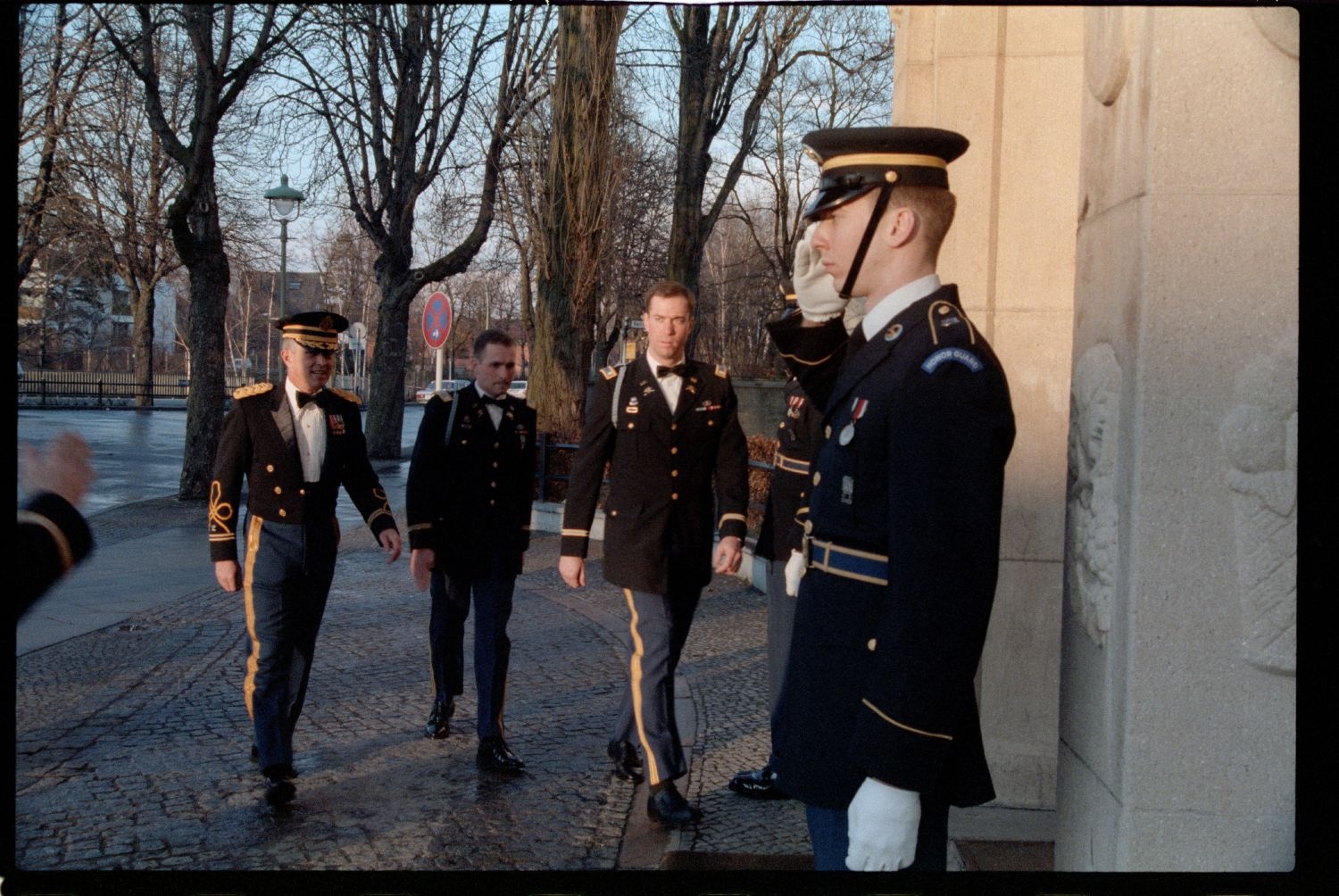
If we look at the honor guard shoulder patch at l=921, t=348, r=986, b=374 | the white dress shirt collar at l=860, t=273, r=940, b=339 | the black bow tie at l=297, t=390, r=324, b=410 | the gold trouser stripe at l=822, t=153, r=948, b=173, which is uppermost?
the gold trouser stripe at l=822, t=153, r=948, b=173

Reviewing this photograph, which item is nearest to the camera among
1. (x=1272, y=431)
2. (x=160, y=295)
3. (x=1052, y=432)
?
(x=1272, y=431)

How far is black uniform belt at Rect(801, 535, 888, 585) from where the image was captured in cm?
239

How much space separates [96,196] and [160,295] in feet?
5.06

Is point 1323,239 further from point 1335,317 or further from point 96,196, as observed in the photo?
point 96,196

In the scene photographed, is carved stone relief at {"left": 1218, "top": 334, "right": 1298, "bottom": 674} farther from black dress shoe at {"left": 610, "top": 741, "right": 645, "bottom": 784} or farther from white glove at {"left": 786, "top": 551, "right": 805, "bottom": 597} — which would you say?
black dress shoe at {"left": 610, "top": 741, "right": 645, "bottom": 784}

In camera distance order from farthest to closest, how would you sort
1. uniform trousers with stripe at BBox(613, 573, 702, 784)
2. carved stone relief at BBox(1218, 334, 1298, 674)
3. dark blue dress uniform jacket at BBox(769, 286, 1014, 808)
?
uniform trousers with stripe at BBox(613, 573, 702, 784) → carved stone relief at BBox(1218, 334, 1298, 674) → dark blue dress uniform jacket at BBox(769, 286, 1014, 808)

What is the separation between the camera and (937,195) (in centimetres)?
247

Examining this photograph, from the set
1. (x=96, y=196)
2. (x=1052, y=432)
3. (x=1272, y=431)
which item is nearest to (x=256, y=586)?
(x=96, y=196)

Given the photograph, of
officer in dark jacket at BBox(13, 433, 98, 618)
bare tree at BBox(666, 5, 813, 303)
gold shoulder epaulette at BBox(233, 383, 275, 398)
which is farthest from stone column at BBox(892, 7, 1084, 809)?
officer in dark jacket at BBox(13, 433, 98, 618)

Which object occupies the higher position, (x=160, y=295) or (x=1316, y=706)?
(x=160, y=295)

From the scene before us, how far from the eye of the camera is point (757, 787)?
15.7 feet

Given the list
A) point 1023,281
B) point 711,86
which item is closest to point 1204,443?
point 1023,281

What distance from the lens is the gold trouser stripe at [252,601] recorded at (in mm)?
4676

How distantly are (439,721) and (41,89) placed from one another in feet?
10.8
